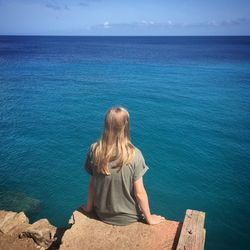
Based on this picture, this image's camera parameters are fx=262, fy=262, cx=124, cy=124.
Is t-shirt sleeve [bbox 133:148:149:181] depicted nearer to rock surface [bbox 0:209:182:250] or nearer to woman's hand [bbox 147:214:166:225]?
woman's hand [bbox 147:214:166:225]

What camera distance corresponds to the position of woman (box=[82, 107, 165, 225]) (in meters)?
3.83

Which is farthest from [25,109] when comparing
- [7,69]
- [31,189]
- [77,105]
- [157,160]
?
[7,69]

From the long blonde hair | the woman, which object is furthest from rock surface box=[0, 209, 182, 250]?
the long blonde hair

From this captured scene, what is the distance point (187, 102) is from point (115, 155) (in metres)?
21.8

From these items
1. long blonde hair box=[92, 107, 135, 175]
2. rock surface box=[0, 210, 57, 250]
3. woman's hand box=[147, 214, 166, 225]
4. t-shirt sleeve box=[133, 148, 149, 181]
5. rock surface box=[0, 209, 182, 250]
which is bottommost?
rock surface box=[0, 210, 57, 250]

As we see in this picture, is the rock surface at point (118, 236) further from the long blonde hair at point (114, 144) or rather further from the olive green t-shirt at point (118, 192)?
the long blonde hair at point (114, 144)

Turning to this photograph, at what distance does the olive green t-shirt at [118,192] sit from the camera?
4039 millimetres

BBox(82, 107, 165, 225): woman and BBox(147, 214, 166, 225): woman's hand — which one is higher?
BBox(82, 107, 165, 225): woman

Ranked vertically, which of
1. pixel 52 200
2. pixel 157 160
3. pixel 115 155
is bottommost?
pixel 52 200

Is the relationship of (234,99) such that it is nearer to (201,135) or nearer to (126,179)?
(201,135)

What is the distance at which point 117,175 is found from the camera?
13.3ft

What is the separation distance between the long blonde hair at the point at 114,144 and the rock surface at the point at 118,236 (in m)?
1.18

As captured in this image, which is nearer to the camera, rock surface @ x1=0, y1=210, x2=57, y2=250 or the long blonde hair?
the long blonde hair

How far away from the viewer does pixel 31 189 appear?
1253 cm
